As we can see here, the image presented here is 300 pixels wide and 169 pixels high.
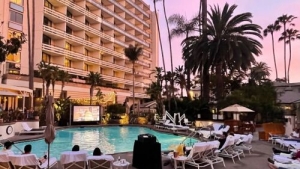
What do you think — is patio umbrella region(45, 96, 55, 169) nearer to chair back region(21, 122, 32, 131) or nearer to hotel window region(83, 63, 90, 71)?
chair back region(21, 122, 32, 131)

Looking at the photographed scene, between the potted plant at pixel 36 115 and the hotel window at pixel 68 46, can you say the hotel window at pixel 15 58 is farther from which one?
the potted plant at pixel 36 115

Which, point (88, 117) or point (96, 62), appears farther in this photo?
point (96, 62)

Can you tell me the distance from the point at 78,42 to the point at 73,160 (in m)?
37.5

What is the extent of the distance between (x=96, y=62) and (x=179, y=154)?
39.7 m

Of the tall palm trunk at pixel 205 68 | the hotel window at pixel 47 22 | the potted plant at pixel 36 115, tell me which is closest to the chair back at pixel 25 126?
the potted plant at pixel 36 115

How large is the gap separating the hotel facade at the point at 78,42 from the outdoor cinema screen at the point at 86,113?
454cm

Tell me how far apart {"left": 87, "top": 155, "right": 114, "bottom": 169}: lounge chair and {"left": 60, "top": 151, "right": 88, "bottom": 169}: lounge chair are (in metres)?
0.19

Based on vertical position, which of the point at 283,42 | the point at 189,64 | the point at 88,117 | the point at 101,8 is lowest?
the point at 88,117

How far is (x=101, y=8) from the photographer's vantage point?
5022cm

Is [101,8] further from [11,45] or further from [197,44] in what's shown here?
[11,45]

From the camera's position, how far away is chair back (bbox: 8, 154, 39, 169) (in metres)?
7.35

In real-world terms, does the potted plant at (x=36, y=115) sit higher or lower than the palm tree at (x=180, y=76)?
lower

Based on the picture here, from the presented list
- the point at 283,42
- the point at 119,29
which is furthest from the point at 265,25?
the point at 119,29

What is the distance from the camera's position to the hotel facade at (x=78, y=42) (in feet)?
→ 102
